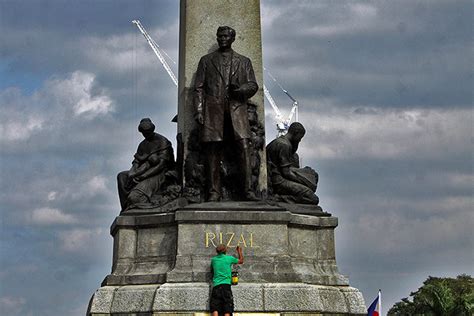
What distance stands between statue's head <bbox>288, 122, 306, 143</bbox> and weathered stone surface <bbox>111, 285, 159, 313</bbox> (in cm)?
461

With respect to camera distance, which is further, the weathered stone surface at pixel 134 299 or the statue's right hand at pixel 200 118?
the statue's right hand at pixel 200 118

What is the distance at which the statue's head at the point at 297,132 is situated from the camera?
2067cm

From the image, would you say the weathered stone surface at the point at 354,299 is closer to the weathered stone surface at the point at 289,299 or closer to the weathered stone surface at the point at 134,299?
the weathered stone surface at the point at 289,299

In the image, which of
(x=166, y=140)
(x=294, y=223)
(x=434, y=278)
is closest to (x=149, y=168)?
(x=166, y=140)

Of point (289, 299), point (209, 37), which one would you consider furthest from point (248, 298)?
point (209, 37)

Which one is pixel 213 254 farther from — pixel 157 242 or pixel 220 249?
pixel 157 242

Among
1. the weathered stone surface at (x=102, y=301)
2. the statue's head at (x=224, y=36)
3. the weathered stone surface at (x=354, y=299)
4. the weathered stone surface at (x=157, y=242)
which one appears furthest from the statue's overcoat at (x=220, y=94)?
the weathered stone surface at (x=354, y=299)

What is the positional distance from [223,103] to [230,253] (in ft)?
10.2

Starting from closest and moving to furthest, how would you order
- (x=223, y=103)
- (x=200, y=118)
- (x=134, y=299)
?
(x=134, y=299) → (x=200, y=118) → (x=223, y=103)

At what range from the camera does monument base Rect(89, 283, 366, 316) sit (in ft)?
58.2

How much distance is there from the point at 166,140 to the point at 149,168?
2.43 feet

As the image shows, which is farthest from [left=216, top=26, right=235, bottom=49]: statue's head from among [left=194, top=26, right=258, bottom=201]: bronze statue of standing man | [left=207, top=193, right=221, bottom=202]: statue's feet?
[left=207, top=193, right=221, bottom=202]: statue's feet

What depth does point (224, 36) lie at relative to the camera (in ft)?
65.2

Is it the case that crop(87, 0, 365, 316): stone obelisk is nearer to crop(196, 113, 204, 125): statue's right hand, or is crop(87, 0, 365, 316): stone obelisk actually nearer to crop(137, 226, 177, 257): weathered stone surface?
crop(137, 226, 177, 257): weathered stone surface
